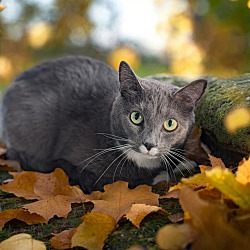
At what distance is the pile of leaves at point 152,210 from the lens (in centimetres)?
113

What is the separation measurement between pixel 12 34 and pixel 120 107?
4.38 metres

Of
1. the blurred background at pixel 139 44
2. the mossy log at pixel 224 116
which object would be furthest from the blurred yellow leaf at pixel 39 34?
the mossy log at pixel 224 116

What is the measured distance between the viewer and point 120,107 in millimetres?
2193

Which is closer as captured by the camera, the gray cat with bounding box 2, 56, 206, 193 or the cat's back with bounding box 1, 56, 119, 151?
the gray cat with bounding box 2, 56, 206, 193

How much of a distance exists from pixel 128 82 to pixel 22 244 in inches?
37.2

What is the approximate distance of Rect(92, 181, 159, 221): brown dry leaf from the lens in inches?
64.6

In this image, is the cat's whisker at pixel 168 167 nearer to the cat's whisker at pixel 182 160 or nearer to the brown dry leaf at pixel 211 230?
the cat's whisker at pixel 182 160

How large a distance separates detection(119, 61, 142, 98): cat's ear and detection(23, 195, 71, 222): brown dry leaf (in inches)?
23.1

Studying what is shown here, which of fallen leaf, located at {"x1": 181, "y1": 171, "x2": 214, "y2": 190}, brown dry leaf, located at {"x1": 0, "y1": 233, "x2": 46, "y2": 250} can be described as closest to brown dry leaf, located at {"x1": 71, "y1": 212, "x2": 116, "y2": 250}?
brown dry leaf, located at {"x1": 0, "y1": 233, "x2": 46, "y2": 250}

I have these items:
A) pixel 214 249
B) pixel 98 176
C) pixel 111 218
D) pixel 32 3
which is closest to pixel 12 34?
pixel 32 3

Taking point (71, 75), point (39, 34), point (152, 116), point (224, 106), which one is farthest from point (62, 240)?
point (39, 34)

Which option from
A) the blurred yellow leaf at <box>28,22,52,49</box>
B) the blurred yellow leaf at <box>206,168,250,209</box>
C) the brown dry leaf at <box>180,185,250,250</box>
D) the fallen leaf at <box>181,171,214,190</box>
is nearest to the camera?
the brown dry leaf at <box>180,185,250,250</box>

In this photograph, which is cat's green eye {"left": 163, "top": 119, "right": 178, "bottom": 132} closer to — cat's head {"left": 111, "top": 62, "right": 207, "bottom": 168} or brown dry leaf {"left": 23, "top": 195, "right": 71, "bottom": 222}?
cat's head {"left": 111, "top": 62, "right": 207, "bottom": 168}

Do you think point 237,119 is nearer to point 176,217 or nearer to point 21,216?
point 176,217
